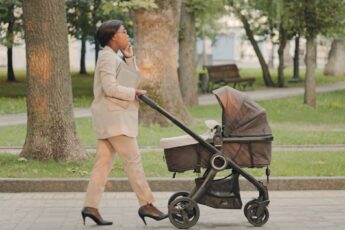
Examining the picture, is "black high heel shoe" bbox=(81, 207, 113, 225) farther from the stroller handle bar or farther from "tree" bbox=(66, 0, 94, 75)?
"tree" bbox=(66, 0, 94, 75)

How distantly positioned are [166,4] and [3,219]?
9311mm

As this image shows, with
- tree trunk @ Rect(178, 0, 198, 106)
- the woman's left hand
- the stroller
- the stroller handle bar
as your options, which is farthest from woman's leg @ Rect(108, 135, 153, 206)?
tree trunk @ Rect(178, 0, 198, 106)

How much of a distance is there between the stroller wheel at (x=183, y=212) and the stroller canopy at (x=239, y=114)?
72 cm

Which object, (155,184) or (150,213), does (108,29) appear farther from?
(155,184)

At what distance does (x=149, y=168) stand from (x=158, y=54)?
251 inches

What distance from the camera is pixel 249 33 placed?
36.5m

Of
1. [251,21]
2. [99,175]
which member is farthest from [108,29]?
[251,21]

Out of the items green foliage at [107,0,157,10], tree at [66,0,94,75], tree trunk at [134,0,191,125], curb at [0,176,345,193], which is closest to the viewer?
curb at [0,176,345,193]

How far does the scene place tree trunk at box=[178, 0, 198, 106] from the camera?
24625 mm

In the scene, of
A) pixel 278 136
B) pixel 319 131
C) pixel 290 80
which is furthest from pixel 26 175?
pixel 290 80

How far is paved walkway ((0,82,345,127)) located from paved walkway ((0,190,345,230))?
10010mm

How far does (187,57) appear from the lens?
24.9 m

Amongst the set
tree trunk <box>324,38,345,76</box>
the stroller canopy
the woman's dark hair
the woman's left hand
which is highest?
the woman's dark hair

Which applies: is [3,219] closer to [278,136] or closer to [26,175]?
[26,175]
